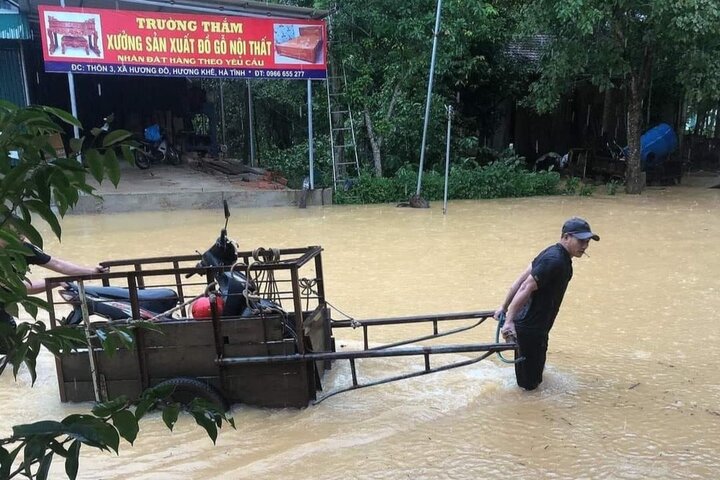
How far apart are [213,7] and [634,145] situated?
1125 cm

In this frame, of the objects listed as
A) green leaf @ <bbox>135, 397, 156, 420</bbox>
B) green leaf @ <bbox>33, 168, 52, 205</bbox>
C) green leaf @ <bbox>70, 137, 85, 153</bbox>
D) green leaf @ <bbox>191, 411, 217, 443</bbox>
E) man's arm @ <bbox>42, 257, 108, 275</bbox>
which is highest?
green leaf @ <bbox>70, 137, 85, 153</bbox>

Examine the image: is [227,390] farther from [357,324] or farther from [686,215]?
[686,215]

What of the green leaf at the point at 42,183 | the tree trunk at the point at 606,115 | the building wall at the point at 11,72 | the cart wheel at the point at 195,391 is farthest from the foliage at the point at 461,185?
the green leaf at the point at 42,183

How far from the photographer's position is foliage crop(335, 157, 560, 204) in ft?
49.8

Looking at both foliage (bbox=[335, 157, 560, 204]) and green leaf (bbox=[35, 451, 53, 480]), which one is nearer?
green leaf (bbox=[35, 451, 53, 480])

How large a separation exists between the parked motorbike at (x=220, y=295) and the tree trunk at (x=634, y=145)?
1421cm

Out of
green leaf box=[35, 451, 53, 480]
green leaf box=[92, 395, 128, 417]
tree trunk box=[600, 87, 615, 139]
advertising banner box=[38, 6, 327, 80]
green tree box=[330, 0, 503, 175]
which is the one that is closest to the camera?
green leaf box=[35, 451, 53, 480]

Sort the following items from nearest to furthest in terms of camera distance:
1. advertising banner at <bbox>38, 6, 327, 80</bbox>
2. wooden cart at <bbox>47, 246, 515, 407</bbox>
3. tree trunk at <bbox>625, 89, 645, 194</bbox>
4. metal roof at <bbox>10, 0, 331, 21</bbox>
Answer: wooden cart at <bbox>47, 246, 515, 407</bbox>, advertising banner at <bbox>38, 6, 327, 80</bbox>, metal roof at <bbox>10, 0, 331, 21</bbox>, tree trunk at <bbox>625, 89, 645, 194</bbox>

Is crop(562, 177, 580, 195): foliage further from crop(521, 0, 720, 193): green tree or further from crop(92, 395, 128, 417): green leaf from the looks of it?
crop(92, 395, 128, 417): green leaf

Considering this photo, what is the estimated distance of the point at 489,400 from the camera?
4457mm

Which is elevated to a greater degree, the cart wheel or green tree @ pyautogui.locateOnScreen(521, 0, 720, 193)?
green tree @ pyautogui.locateOnScreen(521, 0, 720, 193)

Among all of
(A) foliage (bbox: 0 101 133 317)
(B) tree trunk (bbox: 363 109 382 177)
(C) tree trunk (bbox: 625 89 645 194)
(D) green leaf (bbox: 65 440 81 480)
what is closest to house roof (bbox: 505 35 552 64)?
(C) tree trunk (bbox: 625 89 645 194)

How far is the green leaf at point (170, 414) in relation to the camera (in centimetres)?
115

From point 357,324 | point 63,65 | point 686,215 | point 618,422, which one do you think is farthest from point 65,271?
point 686,215
